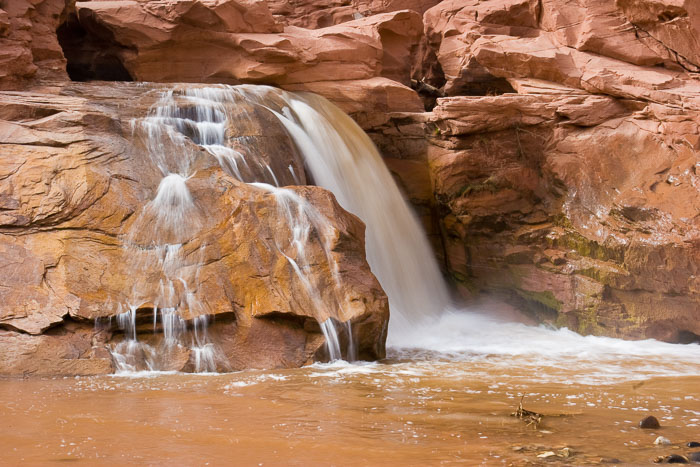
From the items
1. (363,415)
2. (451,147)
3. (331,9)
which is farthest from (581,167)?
(331,9)

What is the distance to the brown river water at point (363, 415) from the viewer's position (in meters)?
4.14

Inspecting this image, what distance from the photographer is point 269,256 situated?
7539 millimetres

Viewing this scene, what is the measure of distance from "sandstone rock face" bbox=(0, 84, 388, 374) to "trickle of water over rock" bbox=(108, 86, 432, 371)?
0.11 feet

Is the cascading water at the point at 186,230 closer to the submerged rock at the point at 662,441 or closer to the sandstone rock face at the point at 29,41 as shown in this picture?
the sandstone rock face at the point at 29,41

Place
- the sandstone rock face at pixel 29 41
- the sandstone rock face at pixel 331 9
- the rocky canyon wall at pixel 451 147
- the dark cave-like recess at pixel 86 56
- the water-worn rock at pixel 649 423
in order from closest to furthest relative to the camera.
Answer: the water-worn rock at pixel 649 423
the rocky canyon wall at pixel 451 147
the sandstone rock face at pixel 29 41
the dark cave-like recess at pixel 86 56
the sandstone rock face at pixel 331 9

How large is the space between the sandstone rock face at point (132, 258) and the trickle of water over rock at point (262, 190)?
3 centimetres

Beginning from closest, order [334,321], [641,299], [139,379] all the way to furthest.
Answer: [139,379]
[334,321]
[641,299]

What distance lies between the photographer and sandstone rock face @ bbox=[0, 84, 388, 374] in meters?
6.84

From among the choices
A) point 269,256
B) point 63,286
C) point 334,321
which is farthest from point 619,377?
point 63,286

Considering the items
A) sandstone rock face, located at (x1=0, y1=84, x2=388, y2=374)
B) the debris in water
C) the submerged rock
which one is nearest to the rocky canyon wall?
sandstone rock face, located at (x1=0, y1=84, x2=388, y2=374)

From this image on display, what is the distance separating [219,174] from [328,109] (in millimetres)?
4062

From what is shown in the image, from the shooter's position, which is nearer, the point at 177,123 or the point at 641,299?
the point at 177,123

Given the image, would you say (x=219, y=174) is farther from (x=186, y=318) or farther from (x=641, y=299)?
(x=641, y=299)

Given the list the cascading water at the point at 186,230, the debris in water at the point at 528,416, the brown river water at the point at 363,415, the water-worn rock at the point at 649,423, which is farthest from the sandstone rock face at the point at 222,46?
the water-worn rock at the point at 649,423
